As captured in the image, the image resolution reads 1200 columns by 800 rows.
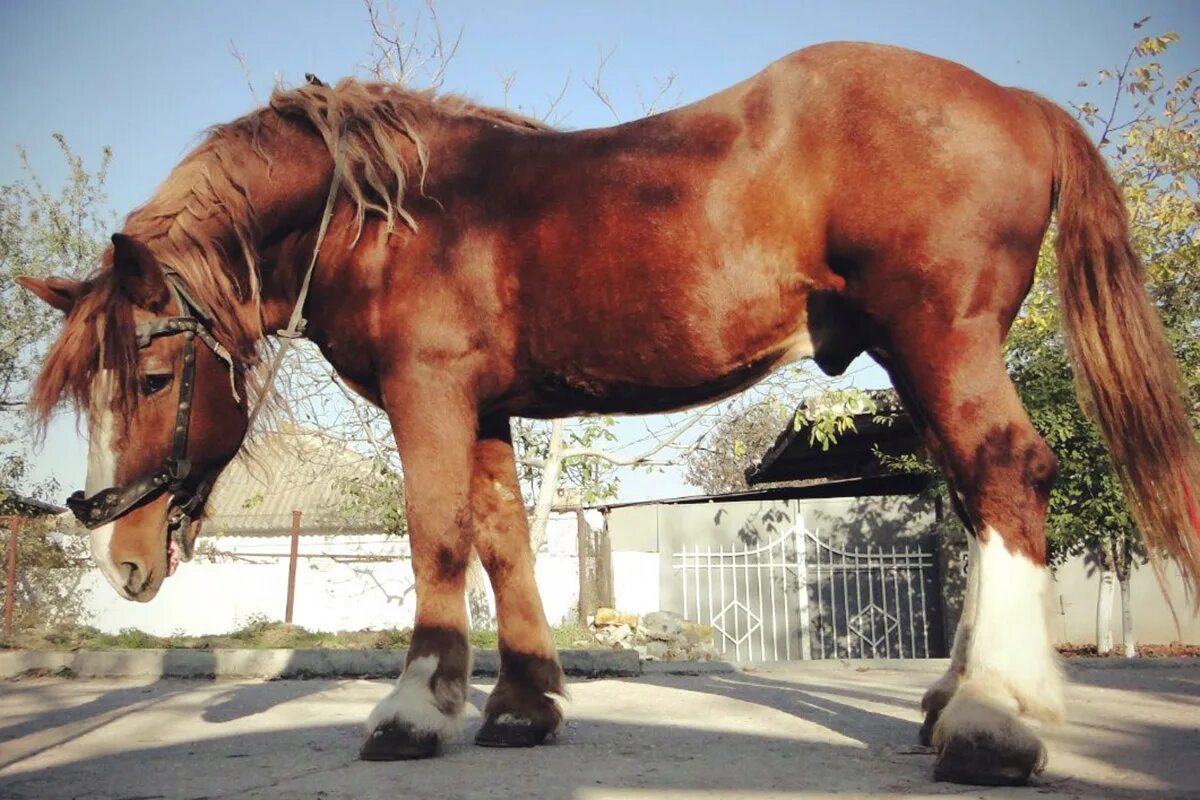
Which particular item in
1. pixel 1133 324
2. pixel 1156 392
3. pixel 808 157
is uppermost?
pixel 808 157

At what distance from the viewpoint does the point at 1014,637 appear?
2691 mm

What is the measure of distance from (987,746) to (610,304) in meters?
1.72

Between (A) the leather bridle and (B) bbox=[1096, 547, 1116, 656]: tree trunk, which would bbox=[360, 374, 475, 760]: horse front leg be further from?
(B) bbox=[1096, 547, 1116, 656]: tree trunk

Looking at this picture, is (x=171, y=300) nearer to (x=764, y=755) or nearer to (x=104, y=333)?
(x=104, y=333)

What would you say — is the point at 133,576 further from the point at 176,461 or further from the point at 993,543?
the point at 993,543

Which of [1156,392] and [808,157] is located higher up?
[808,157]

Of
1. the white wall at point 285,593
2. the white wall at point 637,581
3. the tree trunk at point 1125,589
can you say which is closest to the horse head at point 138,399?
the tree trunk at point 1125,589

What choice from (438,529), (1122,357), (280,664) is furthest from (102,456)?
(280,664)

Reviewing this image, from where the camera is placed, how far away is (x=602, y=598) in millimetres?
14984

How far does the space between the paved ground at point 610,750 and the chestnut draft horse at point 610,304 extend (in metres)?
0.27

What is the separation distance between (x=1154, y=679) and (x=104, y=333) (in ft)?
20.8

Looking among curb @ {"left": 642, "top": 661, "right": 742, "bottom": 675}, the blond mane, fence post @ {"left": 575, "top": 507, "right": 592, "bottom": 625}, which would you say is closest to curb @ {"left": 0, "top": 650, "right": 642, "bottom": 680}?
curb @ {"left": 642, "top": 661, "right": 742, "bottom": 675}

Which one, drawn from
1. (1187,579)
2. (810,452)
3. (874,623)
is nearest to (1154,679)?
(1187,579)

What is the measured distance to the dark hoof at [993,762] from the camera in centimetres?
255
